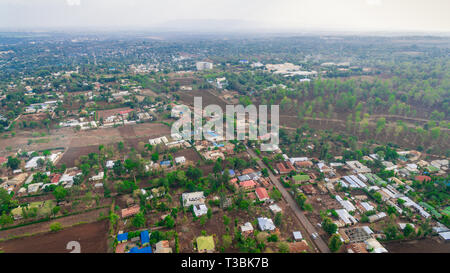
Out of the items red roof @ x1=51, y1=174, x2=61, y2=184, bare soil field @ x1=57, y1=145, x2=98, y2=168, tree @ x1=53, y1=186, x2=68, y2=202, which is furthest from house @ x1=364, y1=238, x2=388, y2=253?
bare soil field @ x1=57, y1=145, x2=98, y2=168

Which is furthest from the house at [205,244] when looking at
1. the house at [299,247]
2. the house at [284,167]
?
the house at [284,167]

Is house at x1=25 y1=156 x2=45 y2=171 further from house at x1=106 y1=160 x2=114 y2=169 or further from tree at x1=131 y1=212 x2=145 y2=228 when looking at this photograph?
tree at x1=131 y1=212 x2=145 y2=228

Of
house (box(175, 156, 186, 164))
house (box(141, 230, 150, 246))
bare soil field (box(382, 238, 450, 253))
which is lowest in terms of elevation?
bare soil field (box(382, 238, 450, 253))

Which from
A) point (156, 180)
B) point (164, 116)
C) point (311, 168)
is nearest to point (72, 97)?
point (164, 116)

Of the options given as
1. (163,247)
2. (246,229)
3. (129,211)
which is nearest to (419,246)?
(246,229)

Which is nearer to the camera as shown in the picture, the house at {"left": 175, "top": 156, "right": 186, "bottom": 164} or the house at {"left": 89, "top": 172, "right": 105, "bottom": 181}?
the house at {"left": 89, "top": 172, "right": 105, "bottom": 181}

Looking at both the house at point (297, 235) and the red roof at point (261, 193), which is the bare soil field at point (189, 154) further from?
the house at point (297, 235)
